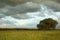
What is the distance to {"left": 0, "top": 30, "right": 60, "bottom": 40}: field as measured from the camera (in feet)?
12.2

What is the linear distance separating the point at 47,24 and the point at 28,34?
16.8 inches

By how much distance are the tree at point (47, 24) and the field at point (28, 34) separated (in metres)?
0.08

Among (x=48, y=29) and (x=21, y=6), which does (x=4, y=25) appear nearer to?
(x=21, y=6)

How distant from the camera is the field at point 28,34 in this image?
3.73 metres

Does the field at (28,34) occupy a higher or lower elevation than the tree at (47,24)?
lower

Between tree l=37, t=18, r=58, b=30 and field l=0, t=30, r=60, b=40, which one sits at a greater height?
tree l=37, t=18, r=58, b=30

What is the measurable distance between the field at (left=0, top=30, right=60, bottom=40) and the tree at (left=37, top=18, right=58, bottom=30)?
81mm

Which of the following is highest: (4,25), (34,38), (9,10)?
(9,10)

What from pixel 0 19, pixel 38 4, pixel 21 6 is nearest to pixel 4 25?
pixel 0 19

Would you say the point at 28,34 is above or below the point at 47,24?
below

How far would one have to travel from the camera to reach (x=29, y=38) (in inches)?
147

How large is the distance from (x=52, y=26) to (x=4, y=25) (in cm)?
93

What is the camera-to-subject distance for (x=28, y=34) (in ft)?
12.3

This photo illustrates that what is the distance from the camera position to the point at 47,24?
380 centimetres
